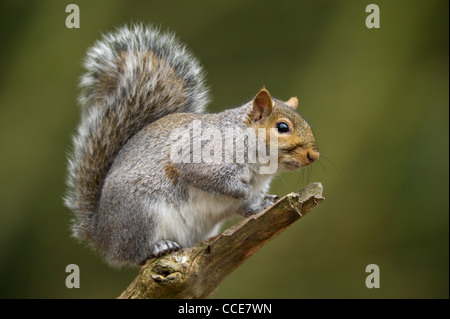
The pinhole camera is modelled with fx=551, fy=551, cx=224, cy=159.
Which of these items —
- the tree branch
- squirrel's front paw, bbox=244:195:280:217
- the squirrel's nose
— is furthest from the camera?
squirrel's front paw, bbox=244:195:280:217

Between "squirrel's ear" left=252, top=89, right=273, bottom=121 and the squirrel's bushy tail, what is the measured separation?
48 cm

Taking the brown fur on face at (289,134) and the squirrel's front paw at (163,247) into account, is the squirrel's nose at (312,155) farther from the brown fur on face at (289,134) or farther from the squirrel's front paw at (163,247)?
the squirrel's front paw at (163,247)

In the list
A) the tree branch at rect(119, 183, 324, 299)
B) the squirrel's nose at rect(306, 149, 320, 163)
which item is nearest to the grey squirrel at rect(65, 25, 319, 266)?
the squirrel's nose at rect(306, 149, 320, 163)

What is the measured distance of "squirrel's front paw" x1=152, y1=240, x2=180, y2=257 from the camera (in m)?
2.14

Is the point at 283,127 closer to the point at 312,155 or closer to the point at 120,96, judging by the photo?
the point at 312,155

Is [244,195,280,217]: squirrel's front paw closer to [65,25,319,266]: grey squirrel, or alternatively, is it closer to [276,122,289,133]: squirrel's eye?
[65,25,319,266]: grey squirrel

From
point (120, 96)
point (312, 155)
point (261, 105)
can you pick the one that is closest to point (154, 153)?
point (120, 96)

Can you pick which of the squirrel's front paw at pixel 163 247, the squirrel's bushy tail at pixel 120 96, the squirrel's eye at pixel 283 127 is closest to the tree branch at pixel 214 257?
the squirrel's front paw at pixel 163 247

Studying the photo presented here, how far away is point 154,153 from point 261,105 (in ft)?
1.56

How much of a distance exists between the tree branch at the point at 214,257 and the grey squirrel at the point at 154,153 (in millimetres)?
133

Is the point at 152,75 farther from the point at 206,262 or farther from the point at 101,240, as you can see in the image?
the point at 206,262

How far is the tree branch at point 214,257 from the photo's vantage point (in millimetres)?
1920

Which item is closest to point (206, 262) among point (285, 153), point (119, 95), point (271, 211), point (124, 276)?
point (271, 211)

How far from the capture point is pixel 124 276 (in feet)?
11.6
